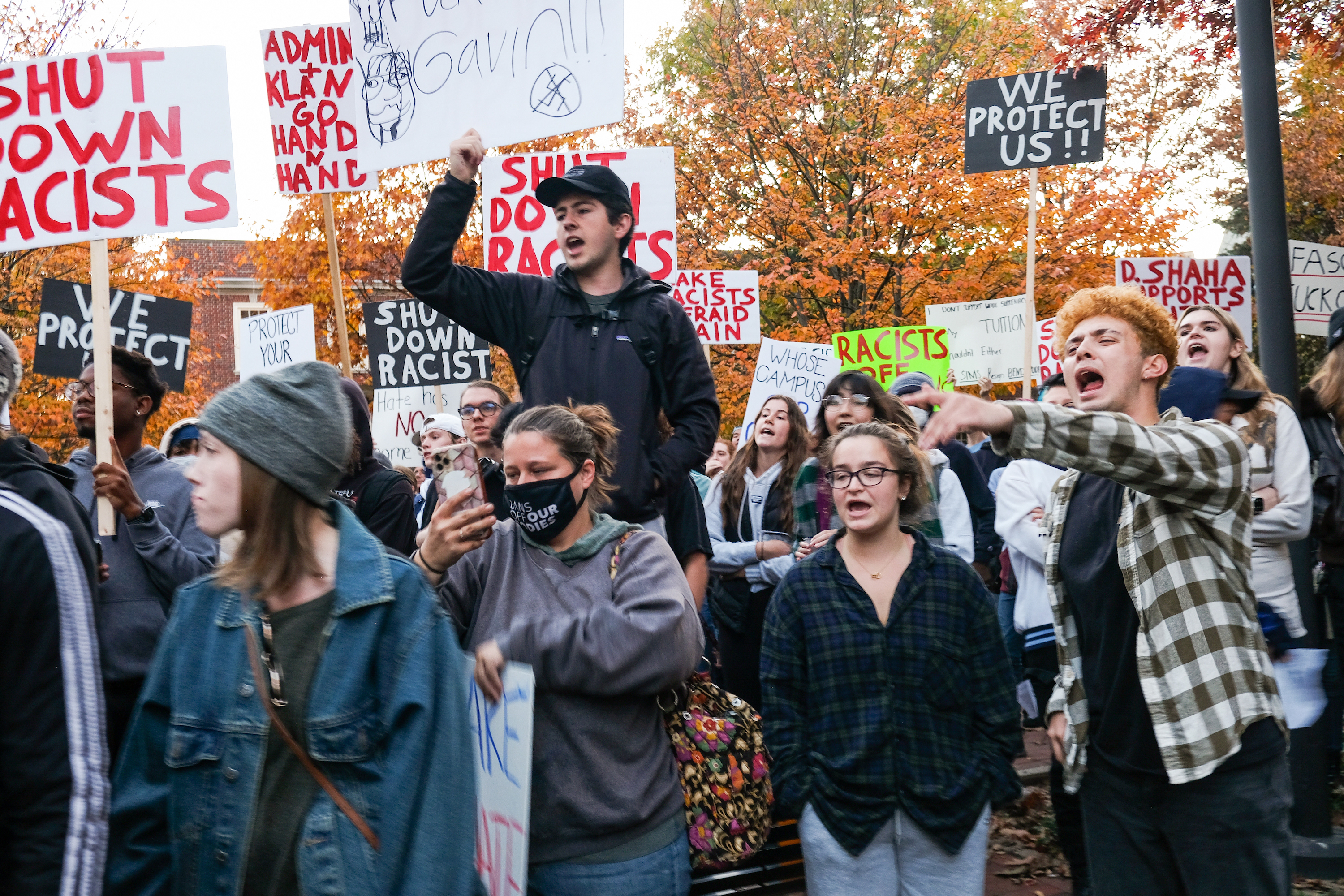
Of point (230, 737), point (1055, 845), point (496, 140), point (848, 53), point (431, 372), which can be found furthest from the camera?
point (848, 53)

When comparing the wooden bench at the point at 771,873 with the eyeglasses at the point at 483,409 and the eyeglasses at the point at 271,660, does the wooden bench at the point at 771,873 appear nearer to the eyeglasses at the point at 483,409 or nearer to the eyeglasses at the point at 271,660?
the eyeglasses at the point at 271,660

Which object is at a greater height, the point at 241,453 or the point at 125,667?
the point at 241,453

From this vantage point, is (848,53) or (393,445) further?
(848,53)

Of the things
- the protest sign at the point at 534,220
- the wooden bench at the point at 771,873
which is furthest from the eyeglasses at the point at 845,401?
the wooden bench at the point at 771,873

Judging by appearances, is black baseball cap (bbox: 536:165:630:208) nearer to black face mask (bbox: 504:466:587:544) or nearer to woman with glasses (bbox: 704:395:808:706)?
black face mask (bbox: 504:466:587:544)

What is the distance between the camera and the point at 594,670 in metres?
2.79


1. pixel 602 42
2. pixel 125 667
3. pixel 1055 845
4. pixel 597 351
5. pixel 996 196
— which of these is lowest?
pixel 1055 845

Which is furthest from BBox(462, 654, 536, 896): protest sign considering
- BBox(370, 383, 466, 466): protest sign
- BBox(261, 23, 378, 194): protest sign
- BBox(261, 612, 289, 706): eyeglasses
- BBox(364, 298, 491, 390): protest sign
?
BBox(370, 383, 466, 466): protest sign

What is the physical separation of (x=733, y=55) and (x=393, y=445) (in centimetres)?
1326

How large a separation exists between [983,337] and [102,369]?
945cm

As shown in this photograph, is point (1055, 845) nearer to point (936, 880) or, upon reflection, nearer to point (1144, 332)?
point (936, 880)

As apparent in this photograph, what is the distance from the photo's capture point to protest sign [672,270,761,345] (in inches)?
441

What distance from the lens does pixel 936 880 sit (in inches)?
128

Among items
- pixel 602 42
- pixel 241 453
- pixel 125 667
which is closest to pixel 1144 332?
pixel 241 453
